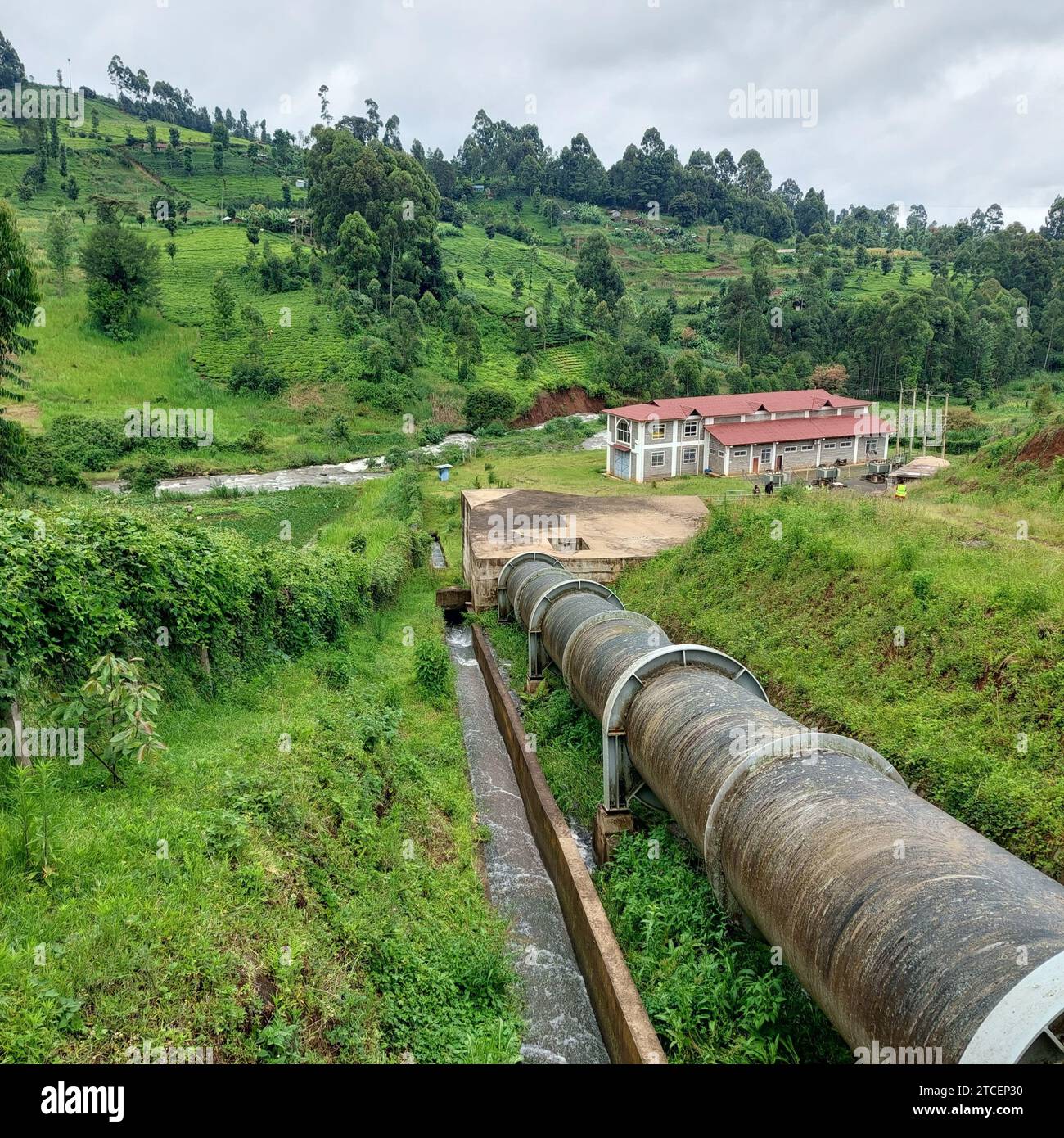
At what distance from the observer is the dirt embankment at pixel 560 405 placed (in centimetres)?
6316

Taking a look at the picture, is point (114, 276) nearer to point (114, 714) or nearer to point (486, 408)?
point (486, 408)

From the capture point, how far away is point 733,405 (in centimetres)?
4450

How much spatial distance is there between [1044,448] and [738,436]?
1795cm

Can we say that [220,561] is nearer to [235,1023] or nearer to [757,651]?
[235,1023]

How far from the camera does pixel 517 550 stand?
2241cm

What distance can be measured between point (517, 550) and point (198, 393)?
4213 cm

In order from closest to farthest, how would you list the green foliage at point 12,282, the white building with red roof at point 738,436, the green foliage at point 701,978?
the green foliage at point 701,978 → the green foliage at point 12,282 → the white building with red roof at point 738,436

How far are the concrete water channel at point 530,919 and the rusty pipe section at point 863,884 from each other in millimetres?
2324

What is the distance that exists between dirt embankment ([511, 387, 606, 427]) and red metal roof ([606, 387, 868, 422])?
18.7m

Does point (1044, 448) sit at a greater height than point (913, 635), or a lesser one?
greater

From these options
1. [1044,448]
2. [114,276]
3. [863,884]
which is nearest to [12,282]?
[863,884]

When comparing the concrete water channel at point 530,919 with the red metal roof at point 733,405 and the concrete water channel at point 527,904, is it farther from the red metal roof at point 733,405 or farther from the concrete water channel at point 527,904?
the red metal roof at point 733,405

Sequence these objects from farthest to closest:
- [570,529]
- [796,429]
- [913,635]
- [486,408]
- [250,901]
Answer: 1. [486,408]
2. [796,429]
3. [570,529]
4. [913,635]
5. [250,901]

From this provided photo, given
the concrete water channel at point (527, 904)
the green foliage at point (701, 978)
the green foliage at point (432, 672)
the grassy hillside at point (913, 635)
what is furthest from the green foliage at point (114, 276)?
the green foliage at point (701, 978)
